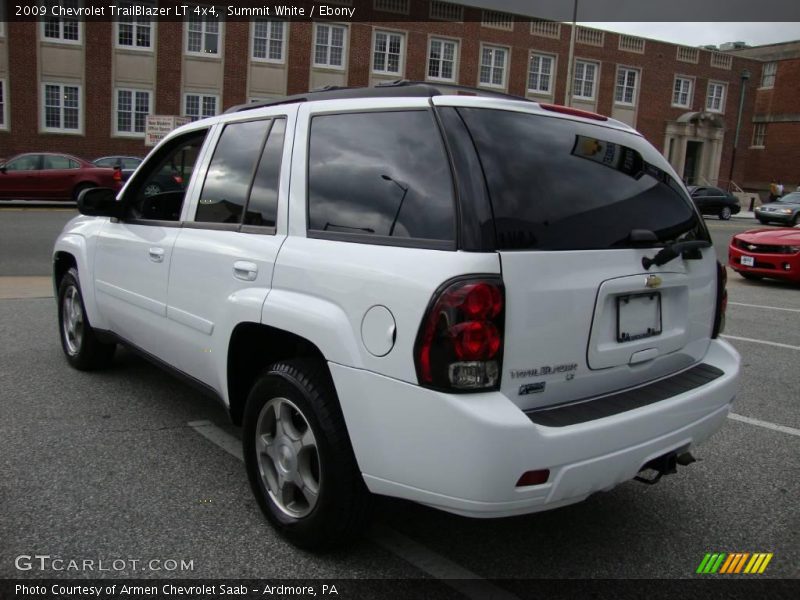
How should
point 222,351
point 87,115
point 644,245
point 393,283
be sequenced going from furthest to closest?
point 87,115
point 222,351
point 644,245
point 393,283

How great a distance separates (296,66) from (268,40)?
5.85 feet

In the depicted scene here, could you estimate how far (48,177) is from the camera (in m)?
20.2

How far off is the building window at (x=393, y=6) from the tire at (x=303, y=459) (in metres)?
37.3

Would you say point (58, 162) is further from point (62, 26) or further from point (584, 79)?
point (584, 79)

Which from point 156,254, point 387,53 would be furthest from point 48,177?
point 387,53

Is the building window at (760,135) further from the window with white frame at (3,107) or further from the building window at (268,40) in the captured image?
the window with white frame at (3,107)

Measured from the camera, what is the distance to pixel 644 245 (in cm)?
286

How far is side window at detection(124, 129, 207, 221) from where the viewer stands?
4230 millimetres

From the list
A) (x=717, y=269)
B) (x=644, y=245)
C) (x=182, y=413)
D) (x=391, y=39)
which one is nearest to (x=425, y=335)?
(x=644, y=245)

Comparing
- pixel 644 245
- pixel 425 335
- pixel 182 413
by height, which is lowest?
pixel 182 413

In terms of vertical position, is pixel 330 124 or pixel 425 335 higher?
pixel 330 124

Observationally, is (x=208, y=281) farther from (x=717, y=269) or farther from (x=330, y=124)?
(x=717, y=269)

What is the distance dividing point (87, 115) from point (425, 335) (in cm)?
3431

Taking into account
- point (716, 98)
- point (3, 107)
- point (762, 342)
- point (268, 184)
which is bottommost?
point (762, 342)
